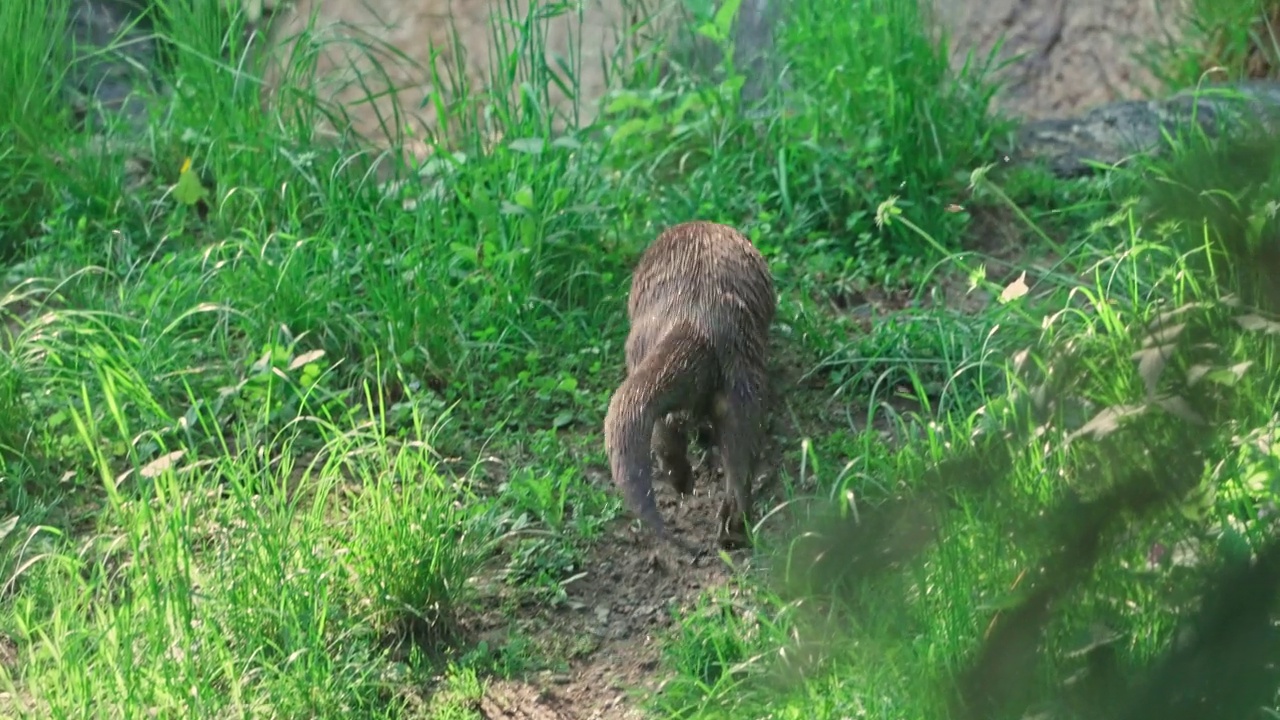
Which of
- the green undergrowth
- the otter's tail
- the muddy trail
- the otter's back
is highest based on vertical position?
the green undergrowth

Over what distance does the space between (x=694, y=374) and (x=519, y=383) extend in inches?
30.2

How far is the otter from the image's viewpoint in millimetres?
3027

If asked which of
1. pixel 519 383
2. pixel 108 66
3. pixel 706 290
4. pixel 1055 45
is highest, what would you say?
pixel 108 66

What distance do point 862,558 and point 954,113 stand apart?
409cm

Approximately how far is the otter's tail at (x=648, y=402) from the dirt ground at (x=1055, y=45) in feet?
9.20

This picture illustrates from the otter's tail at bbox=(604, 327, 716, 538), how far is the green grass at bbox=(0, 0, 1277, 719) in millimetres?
302

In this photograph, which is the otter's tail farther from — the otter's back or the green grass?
the green grass

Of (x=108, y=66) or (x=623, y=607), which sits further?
(x=108, y=66)

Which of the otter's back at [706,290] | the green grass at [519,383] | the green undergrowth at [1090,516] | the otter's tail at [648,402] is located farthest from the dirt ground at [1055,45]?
the green undergrowth at [1090,516]

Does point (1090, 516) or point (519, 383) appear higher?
point (1090, 516)

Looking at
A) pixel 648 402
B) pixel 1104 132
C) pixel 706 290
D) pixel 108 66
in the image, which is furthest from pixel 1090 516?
pixel 108 66

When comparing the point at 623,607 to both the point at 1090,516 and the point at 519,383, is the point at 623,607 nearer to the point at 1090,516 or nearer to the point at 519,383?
the point at 519,383

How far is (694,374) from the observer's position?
10.6 ft

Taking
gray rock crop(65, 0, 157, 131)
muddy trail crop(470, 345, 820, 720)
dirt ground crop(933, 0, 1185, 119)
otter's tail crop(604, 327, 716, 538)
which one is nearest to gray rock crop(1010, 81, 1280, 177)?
dirt ground crop(933, 0, 1185, 119)
